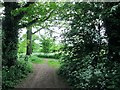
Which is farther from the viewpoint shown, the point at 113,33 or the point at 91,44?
the point at 91,44

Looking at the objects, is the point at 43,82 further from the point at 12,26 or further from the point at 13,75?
the point at 12,26

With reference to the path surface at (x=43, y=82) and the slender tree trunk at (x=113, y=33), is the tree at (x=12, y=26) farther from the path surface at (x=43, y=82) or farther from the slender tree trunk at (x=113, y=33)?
the slender tree trunk at (x=113, y=33)

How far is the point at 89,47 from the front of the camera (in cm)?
936

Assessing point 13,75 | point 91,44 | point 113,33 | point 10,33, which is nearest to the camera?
point 113,33

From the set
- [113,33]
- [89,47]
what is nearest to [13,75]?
[89,47]

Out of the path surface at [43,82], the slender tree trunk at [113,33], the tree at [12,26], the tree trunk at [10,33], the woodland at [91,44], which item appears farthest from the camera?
the tree trunk at [10,33]

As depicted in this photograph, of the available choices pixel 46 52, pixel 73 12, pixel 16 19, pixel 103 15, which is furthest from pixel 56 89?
pixel 46 52

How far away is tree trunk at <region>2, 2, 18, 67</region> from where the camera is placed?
15.0m

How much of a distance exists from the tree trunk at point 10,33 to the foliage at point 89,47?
5.69 meters

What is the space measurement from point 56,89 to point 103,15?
14.3ft

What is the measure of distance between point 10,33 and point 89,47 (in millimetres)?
7212

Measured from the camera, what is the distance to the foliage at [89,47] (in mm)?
7844

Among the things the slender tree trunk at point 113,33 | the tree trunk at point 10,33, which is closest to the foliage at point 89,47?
the slender tree trunk at point 113,33

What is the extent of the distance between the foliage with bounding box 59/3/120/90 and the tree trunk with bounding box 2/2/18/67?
569 centimetres
